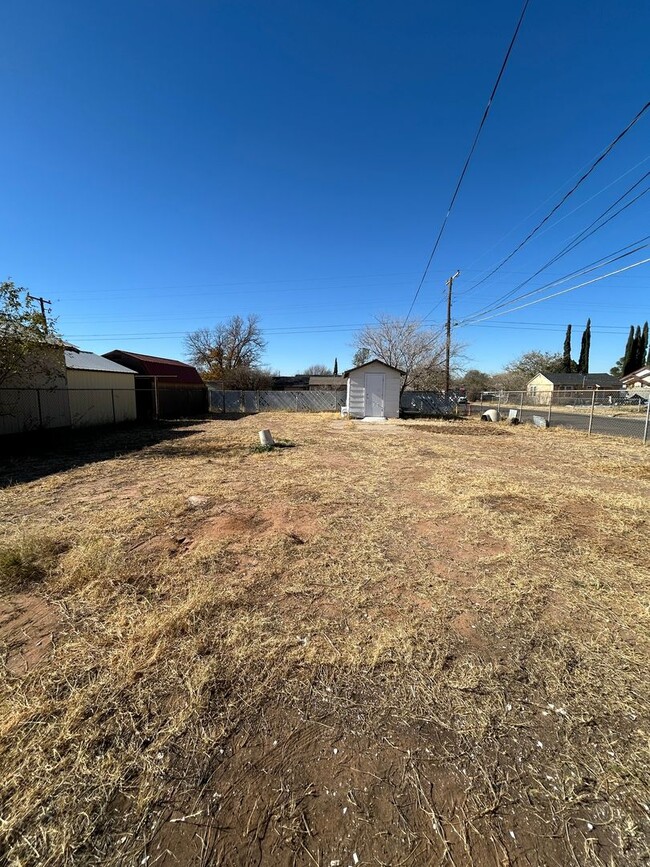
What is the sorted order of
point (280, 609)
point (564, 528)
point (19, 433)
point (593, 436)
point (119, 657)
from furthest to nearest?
point (593, 436), point (19, 433), point (564, 528), point (280, 609), point (119, 657)

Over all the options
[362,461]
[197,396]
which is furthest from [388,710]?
[197,396]

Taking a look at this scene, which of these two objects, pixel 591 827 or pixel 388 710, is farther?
pixel 388 710

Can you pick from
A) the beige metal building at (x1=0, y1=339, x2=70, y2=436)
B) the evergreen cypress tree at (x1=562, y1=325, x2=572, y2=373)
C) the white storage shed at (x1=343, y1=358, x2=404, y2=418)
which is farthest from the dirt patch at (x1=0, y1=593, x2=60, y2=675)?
the evergreen cypress tree at (x1=562, y1=325, x2=572, y2=373)

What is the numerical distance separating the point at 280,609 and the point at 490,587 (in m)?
1.77

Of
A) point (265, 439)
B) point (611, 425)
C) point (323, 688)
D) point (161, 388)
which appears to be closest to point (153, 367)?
point (161, 388)

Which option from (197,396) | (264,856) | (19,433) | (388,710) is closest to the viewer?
(264,856)

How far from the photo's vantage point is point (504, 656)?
86.0 inches

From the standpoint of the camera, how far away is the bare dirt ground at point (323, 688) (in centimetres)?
129

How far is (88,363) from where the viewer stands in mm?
14961

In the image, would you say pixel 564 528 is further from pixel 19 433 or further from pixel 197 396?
pixel 197 396

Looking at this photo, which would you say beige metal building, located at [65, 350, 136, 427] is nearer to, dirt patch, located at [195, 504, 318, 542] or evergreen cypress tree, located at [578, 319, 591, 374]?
dirt patch, located at [195, 504, 318, 542]

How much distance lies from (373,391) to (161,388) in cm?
1214

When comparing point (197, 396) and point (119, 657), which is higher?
point (197, 396)

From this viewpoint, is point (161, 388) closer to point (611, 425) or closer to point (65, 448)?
point (65, 448)
